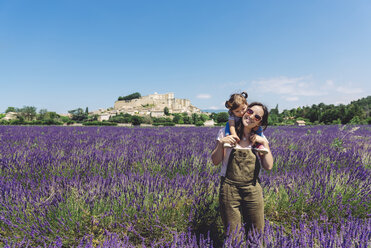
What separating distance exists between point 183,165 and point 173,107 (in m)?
126

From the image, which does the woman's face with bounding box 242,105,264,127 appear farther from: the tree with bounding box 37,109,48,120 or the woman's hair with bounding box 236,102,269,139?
the tree with bounding box 37,109,48,120

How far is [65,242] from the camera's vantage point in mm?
1330

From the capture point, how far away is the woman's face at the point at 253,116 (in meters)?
1.36

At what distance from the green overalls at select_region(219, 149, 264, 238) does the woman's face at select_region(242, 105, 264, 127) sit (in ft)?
0.66

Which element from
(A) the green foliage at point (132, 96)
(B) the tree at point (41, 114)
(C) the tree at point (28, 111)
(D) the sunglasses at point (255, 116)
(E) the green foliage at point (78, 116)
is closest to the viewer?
(D) the sunglasses at point (255, 116)

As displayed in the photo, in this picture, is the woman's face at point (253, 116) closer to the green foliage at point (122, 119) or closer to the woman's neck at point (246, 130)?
the woman's neck at point (246, 130)

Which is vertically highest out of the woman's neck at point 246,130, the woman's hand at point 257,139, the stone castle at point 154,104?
the stone castle at point 154,104

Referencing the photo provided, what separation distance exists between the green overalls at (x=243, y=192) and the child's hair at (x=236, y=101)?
329 millimetres

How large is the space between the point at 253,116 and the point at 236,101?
159 millimetres

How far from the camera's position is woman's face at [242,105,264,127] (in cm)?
136

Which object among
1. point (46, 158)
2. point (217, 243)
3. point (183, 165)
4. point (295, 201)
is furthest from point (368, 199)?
point (46, 158)

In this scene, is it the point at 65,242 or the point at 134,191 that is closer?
the point at 65,242

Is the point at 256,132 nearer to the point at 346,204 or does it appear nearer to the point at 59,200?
the point at 346,204

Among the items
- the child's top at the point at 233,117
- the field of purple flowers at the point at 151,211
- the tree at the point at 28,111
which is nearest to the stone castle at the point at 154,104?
the tree at the point at 28,111
